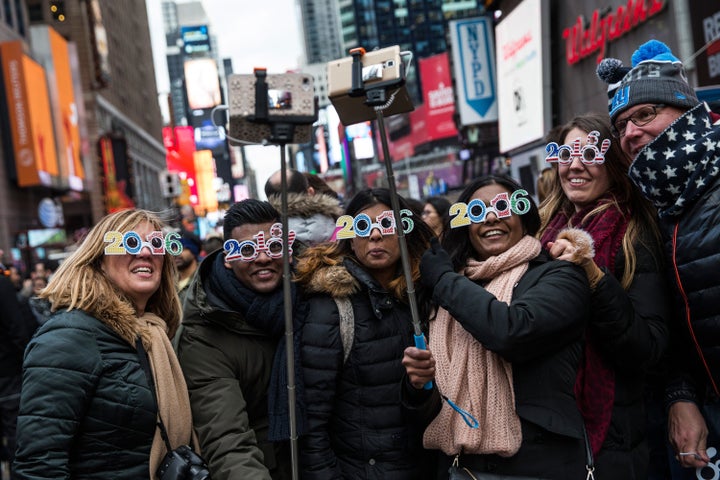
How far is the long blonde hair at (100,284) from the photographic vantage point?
3016 mm

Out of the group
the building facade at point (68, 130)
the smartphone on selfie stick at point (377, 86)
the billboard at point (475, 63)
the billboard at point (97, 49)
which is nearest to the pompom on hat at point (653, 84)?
the smartphone on selfie stick at point (377, 86)

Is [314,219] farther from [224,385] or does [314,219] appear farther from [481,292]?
[481,292]

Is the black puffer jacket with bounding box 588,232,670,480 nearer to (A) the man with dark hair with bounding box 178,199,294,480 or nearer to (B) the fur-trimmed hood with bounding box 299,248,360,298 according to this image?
(B) the fur-trimmed hood with bounding box 299,248,360,298

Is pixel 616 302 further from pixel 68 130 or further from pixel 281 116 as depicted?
pixel 68 130

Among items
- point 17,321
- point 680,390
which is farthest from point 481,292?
point 17,321

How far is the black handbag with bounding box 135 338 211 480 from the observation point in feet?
9.43

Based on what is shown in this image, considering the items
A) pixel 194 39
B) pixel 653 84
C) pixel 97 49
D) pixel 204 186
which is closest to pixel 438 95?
pixel 204 186

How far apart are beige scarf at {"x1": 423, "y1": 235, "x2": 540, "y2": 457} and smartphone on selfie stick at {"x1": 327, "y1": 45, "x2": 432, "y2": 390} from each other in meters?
0.18

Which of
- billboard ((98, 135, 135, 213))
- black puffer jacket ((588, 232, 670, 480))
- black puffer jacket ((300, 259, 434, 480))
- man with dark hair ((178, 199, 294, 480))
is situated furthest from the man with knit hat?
billboard ((98, 135, 135, 213))

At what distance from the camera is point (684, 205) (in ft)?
10.1

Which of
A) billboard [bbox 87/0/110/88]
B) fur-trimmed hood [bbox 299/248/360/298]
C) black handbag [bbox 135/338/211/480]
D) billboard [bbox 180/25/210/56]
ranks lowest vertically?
black handbag [bbox 135/338/211/480]

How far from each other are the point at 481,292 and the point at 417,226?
3.47 ft

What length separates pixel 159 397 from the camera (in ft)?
9.91

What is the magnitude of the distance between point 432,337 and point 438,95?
47.3 meters
